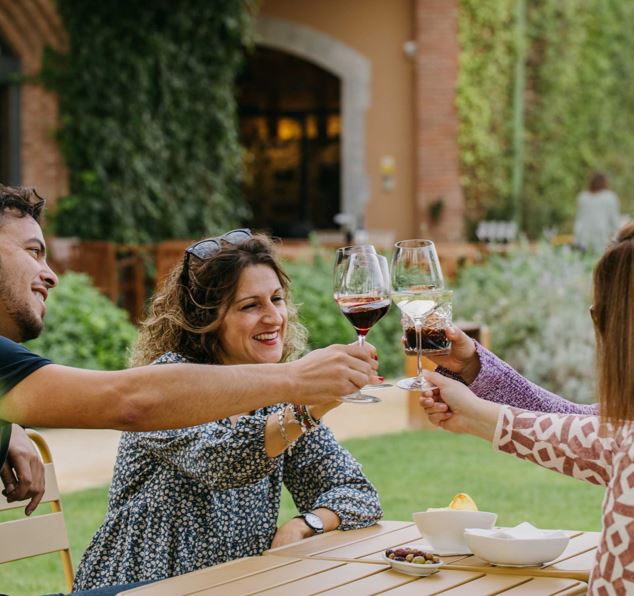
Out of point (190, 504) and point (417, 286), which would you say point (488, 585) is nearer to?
point (417, 286)

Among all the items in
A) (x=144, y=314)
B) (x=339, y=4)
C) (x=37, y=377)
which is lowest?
(x=144, y=314)

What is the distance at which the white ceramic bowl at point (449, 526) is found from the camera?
8.85ft

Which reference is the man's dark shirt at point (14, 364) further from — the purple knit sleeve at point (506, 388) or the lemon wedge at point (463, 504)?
the purple knit sleeve at point (506, 388)

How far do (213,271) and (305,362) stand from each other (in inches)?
35.7

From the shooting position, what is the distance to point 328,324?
36.5ft

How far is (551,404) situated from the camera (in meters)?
3.24

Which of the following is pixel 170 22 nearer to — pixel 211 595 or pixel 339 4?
pixel 339 4

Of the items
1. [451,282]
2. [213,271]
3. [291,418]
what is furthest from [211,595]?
[451,282]

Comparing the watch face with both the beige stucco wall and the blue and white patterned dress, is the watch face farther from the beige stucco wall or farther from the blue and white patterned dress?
the beige stucco wall

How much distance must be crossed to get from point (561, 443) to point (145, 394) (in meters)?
0.87

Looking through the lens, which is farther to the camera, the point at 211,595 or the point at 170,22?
the point at 170,22

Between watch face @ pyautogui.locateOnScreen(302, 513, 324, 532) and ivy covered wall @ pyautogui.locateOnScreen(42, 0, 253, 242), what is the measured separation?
10427mm

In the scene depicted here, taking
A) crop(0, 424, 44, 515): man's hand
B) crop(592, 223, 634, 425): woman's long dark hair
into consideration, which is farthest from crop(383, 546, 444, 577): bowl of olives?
crop(0, 424, 44, 515): man's hand

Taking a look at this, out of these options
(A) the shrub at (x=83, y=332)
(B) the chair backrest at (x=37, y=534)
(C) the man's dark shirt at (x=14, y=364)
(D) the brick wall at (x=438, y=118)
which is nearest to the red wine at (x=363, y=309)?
(C) the man's dark shirt at (x=14, y=364)
